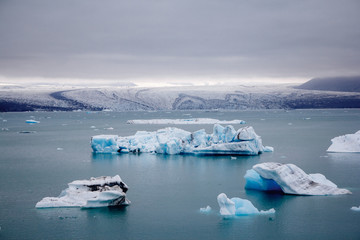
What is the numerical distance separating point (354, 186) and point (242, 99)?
62.3 m

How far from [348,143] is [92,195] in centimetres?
1120

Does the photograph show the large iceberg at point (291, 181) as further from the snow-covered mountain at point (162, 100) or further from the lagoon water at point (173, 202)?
the snow-covered mountain at point (162, 100)

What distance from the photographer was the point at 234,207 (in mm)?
7773

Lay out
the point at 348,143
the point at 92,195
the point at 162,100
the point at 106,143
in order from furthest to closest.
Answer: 1. the point at 162,100
2. the point at 106,143
3. the point at 348,143
4. the point at 92,195

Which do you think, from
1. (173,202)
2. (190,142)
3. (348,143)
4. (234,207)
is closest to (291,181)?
(234,207)

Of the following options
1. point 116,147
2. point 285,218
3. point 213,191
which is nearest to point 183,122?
point 116,147

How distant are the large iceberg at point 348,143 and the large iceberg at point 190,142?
2.56 metres

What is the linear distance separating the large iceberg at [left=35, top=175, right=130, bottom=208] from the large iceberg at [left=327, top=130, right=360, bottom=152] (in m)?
10.4

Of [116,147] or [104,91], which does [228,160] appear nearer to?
[116,147]

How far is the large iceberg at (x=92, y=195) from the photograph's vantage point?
830 centimetres

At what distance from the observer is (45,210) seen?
8297 millimetres

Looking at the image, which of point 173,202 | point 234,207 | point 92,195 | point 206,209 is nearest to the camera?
point 234,207

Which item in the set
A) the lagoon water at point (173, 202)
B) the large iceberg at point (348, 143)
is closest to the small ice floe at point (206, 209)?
the lagoon water at point (173, 202)

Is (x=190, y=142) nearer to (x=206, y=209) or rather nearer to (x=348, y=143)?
(x=348, y=143)
